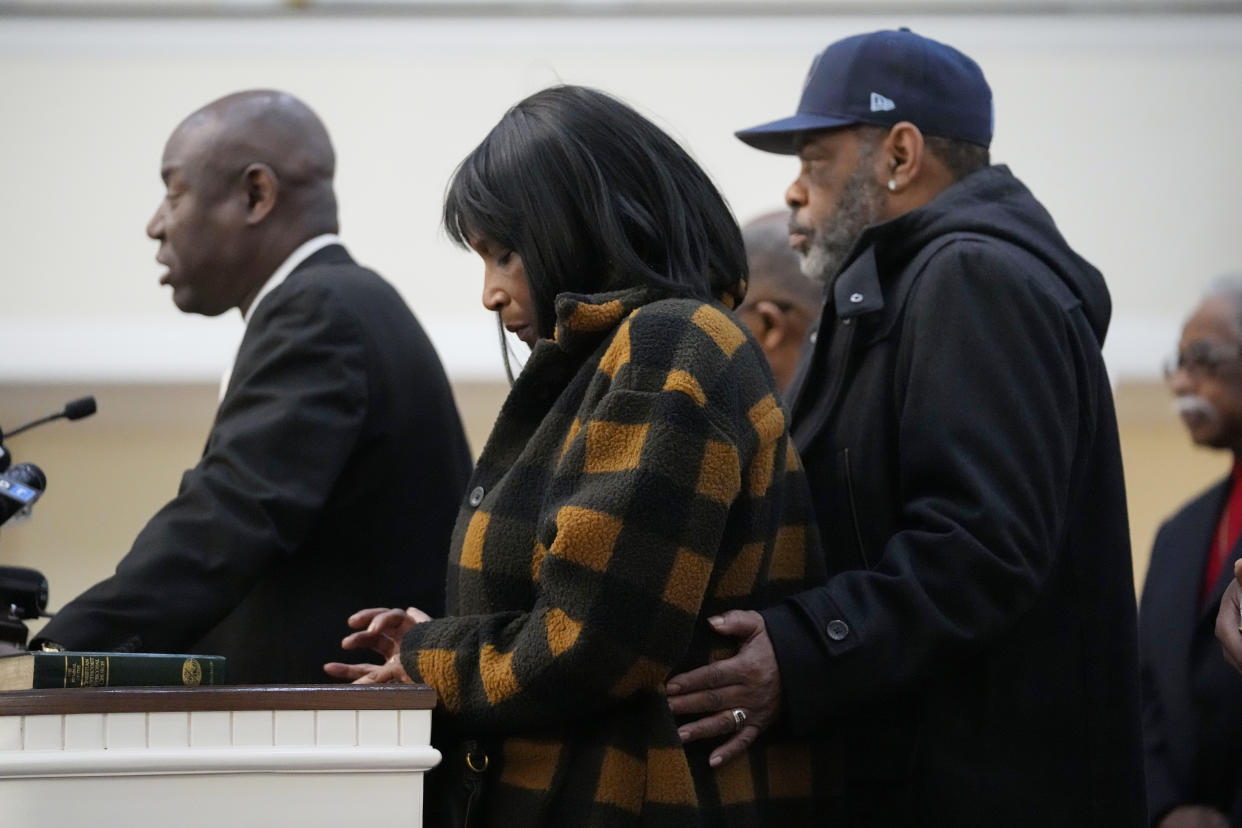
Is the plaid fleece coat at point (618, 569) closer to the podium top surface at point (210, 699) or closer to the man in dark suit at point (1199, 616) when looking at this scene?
the podium top surface at point (210, 699)

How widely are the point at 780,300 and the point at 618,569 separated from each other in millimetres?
1648

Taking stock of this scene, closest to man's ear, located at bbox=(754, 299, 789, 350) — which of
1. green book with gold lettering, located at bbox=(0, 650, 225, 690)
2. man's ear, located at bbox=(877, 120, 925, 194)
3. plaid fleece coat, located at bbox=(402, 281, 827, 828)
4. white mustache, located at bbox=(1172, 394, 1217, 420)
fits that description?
white mustache, located at bbox=(1172, 394, 1217, 420)

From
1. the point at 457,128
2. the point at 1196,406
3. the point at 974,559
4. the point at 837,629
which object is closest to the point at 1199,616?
the point at 1196,406

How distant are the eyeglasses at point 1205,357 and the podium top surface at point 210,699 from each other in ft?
6.81

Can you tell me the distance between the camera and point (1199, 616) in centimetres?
275

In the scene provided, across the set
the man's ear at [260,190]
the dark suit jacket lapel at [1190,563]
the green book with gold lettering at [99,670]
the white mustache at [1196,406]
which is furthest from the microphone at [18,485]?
the white mustache at [1196,406]

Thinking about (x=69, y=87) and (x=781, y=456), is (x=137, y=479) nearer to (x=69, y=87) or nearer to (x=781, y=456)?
(x=69, y=87)

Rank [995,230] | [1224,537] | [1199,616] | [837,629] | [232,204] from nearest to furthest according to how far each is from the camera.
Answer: [837,629] → [995,230] → [232,204] → [1199,616] → [1224,537]

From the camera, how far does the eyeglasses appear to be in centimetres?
306

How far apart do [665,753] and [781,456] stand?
285 millimetres

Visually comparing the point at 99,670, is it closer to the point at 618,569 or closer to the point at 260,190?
the point at 618,569

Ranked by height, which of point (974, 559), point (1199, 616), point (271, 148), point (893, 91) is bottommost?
point (1199, 616)

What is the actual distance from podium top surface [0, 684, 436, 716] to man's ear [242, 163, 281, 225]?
47.3 inches

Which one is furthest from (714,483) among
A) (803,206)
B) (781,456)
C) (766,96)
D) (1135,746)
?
(766,96)
